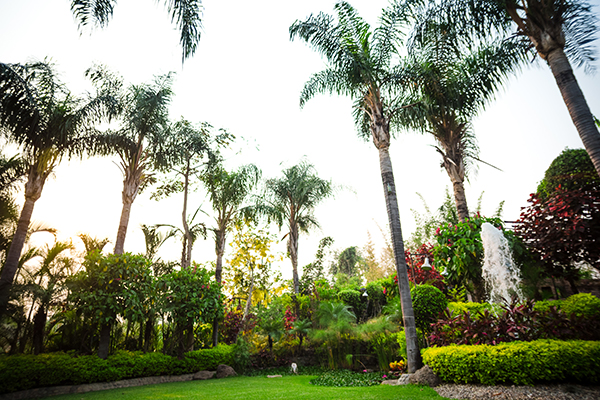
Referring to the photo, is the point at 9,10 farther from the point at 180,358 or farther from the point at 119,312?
the point at 180,358

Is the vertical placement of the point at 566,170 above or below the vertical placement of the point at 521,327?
above

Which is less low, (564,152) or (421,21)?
(421,21)

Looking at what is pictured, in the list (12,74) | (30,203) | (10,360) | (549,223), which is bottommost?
(10,360)

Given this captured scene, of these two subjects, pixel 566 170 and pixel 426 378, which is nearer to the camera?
pixel 426 378

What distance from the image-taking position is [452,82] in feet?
33.4

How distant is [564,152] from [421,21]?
6465 millimetres

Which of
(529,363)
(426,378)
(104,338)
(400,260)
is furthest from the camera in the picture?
(104,338)

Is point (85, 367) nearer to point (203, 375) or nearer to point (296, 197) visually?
point (203, 375)

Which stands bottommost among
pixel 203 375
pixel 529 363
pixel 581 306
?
pixel 203 375

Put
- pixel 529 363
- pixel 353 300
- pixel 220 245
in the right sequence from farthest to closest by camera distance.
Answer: pixel 353 300
pixel 220 245
pixel 529 363

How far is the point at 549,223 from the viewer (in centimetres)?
780

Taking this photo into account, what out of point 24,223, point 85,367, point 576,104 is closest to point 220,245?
point 85,367

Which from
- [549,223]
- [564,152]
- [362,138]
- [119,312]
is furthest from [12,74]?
[564,152]

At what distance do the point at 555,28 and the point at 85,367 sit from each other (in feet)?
48.0
